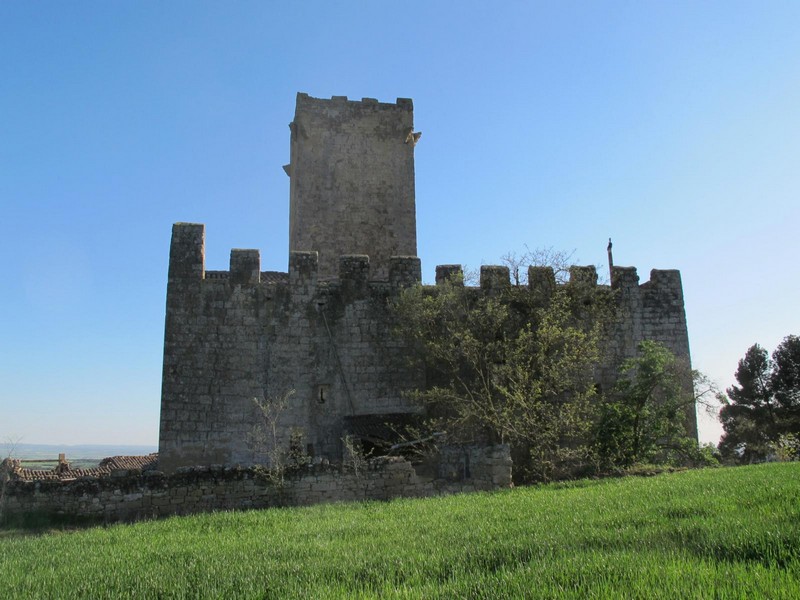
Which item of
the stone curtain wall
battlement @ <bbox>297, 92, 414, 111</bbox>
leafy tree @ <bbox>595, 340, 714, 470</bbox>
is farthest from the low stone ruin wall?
battlement @ <bbox>297, 92, 414, 111</bbox>

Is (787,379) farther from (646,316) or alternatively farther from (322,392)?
(322,392)

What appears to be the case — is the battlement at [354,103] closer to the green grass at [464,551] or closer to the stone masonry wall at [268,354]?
the stone masonry wall at [268,354]

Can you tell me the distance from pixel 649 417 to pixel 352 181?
10931 millimetres

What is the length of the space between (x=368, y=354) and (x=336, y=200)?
598 cm

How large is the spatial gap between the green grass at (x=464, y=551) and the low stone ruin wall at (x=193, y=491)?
61.1 inches

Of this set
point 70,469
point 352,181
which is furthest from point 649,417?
point 70,469

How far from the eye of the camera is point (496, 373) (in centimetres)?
1577

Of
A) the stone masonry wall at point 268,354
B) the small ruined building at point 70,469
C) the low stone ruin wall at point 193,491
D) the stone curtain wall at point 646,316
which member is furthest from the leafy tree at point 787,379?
the small ruined building at point 70,469

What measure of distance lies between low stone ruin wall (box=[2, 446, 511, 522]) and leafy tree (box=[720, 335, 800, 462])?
21.8 meters

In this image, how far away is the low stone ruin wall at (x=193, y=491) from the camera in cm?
1190

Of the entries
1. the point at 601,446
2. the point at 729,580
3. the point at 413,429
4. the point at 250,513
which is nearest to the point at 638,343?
the point at 601,446

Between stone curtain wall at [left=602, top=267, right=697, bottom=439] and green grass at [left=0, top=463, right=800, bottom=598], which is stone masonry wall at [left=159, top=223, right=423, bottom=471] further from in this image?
stone curtain wall at [left=602, top=267, right=697, bottom=439]

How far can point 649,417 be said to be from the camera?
1548 centimetres

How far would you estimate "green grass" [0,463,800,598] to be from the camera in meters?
5.21
